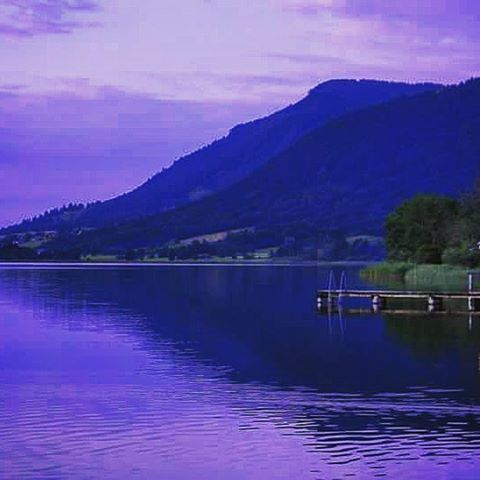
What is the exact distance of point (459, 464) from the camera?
85.4ft

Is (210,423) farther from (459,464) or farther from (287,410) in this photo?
(459,464)

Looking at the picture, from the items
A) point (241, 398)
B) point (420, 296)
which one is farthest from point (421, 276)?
point (241, 398)

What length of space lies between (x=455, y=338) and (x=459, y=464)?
94.4 ft

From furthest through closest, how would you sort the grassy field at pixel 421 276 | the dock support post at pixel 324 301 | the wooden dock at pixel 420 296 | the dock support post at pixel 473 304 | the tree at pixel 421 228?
the tree at pixel 421 228, the grassy field at pixel 421 276, the dock support post at pixel 324 301, the wooden dock at pixel 420 296, the dock support post at pixel 473 304

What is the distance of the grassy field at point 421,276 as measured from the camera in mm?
100812

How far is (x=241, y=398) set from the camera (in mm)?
35281

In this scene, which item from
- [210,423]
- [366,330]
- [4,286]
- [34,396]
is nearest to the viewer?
[210,423]

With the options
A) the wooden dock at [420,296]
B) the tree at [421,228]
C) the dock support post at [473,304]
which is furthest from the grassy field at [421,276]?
the dock support post at [473,304]

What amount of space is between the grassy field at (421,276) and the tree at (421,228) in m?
1.88

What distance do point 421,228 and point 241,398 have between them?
87987mm

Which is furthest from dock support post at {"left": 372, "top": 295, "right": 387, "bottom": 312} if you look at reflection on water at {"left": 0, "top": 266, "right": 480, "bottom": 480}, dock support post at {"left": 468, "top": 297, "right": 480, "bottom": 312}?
reflection on water at {"left": 0, "top": 266, "right": 480, "bottom": 480}

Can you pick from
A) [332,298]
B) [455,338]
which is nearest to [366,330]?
[455,338]

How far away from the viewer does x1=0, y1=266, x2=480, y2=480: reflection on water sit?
2642cm

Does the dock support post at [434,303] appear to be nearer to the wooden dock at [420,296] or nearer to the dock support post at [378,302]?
the wooden dock at [420,296]
